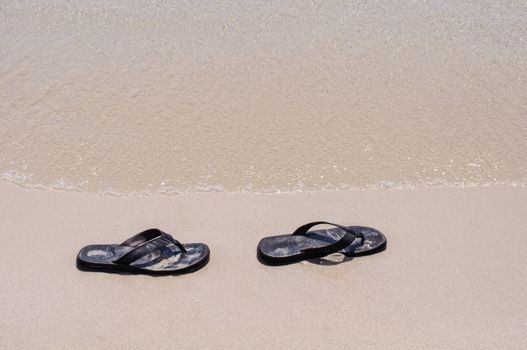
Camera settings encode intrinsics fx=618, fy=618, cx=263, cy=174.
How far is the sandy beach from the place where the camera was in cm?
233

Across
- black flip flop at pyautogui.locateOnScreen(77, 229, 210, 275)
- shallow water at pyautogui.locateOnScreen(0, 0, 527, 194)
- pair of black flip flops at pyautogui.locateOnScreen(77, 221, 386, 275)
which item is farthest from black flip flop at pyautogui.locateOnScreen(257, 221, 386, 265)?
shallow water at pyautogui.locateOnScreen(0, 0, 527, 194)

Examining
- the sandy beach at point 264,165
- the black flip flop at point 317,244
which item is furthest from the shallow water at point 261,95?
the black flip flop at point 317,244

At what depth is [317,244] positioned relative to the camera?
2.63 meters

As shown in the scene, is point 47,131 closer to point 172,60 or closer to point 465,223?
point 172,60

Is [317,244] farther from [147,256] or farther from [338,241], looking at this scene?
[147,256]

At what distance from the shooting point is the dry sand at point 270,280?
2.25 m

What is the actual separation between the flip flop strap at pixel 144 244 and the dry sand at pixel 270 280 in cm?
9

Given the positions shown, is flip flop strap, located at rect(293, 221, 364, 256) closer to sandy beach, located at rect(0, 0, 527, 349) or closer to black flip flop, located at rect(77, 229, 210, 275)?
sandy beach, located at rect(0, 0, 527, 349)

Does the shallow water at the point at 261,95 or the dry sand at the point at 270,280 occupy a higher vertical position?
the shallow water at the point at 261,95

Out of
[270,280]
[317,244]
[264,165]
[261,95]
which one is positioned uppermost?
[261,95]

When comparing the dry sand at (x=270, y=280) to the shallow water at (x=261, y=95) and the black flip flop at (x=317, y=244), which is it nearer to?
the black flip flop at (x=317, y=244)

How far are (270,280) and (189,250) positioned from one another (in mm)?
380

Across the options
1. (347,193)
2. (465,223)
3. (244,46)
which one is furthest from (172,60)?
(465,223)

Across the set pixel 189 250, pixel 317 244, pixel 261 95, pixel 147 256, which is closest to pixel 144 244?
pixel 147 256
